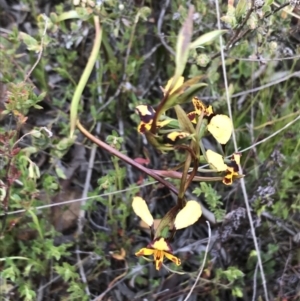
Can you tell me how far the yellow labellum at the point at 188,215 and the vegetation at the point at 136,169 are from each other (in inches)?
9.1

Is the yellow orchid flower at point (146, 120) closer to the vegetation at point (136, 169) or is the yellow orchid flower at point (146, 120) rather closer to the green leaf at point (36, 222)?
the vegetation at point (136, 169)

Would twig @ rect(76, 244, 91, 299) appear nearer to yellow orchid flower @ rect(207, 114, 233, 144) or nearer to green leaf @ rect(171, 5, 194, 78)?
yellow orchid flower @ rect(207, 114, 233, 144)

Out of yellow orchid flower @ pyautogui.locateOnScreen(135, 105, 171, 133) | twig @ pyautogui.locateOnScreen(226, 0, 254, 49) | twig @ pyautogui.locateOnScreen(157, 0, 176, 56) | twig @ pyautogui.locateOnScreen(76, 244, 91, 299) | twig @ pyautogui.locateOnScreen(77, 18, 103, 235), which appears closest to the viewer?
yellow orchid flower @ pyautogui.locateOnScreen(135, 105, 171, 133)

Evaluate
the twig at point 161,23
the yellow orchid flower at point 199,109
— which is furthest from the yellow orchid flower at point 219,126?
the twig at point 161,23

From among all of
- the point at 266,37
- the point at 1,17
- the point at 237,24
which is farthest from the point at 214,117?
the point at 1,17

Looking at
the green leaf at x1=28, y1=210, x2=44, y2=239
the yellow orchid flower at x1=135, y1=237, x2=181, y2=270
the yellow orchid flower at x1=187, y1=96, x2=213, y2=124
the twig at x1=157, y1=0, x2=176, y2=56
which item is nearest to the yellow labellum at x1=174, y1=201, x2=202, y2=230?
the yellow orchid flower at x1=135, y1=237, x2=181, y2=270

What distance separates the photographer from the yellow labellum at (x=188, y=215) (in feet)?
3.26

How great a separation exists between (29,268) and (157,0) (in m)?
0.93

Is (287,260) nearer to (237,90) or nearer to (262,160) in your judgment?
(262,160)

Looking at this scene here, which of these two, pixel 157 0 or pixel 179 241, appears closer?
pixel 179 241

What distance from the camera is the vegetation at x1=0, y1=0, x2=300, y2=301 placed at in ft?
4.51

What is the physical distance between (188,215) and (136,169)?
0.45m

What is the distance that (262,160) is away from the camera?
151 cm

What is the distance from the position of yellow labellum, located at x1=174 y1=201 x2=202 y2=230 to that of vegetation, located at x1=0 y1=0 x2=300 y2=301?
0.75 feet
